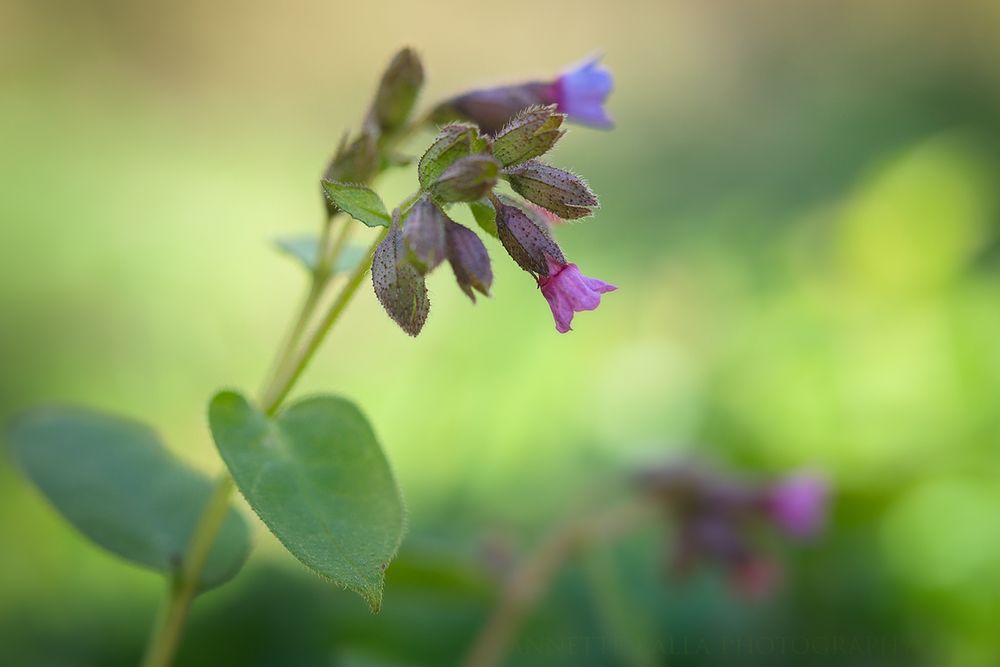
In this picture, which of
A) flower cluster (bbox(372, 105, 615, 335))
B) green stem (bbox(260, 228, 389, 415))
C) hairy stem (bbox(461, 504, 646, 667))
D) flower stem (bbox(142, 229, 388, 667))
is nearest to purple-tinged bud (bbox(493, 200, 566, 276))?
flower cluster (bbox(372, 105, 615, 335))

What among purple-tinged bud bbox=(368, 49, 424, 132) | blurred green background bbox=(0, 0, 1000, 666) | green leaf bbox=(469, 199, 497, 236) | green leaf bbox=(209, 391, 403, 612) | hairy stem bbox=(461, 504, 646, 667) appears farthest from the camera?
blurred green background bbox=(0, 0, 1000, 666)

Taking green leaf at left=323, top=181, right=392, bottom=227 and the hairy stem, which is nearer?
green leaf at left=323, top=181, right=392, bottom=227

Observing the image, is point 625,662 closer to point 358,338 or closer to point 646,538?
point 646,538

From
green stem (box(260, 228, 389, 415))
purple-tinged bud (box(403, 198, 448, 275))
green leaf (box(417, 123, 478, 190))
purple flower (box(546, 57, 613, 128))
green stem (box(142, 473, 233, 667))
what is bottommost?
green stem (box(142, 473, 233, 667))

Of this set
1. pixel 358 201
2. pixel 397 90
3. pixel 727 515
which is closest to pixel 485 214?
pixel 358 201

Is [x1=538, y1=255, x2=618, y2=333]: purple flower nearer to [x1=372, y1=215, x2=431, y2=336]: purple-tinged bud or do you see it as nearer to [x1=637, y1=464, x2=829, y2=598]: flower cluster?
[x1=372, y1=215, x2=431, y2=336]: purple-tinged bud

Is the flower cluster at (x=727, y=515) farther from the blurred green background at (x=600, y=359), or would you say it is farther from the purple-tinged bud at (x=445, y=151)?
the purple-tinged bud at (x=445, y=151)

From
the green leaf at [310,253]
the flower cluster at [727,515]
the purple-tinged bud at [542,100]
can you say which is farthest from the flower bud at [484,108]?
the flower cluster at [727,515]
